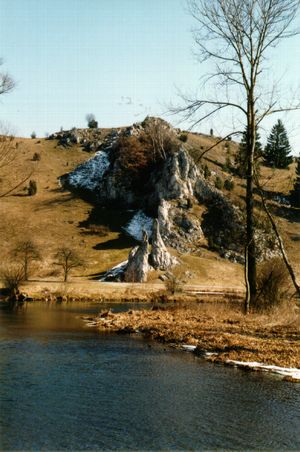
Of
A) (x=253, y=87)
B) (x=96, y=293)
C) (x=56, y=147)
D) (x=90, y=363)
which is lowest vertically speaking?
(x=96, y=293)

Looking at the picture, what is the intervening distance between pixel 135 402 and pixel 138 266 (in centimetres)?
5563

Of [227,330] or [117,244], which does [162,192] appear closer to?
[117,244]

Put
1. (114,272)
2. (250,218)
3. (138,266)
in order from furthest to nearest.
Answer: (114,272)
(138,266)
(250,218)

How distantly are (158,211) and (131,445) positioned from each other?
257 ft

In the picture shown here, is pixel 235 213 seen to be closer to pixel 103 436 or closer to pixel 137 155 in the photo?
pixel 137 155

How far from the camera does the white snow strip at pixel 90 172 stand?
378ft

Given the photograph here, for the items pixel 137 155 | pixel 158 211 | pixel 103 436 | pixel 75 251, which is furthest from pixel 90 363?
pixel 137 155

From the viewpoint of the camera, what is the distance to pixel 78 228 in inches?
3669

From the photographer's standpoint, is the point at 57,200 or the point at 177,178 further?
the point at 57,200

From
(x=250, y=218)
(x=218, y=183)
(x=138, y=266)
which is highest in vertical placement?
(x=218, y=183)

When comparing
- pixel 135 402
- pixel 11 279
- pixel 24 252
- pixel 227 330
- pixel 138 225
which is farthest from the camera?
pixel 138 225

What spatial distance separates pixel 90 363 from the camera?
59.3 ft

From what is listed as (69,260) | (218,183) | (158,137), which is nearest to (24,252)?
(69,260)

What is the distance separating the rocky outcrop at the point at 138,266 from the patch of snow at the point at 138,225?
17613 mm
